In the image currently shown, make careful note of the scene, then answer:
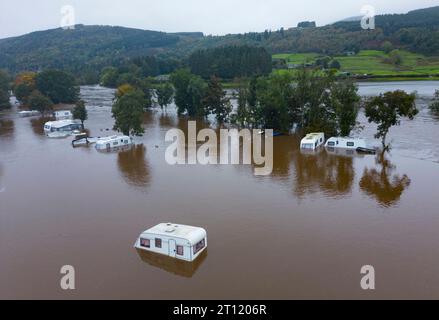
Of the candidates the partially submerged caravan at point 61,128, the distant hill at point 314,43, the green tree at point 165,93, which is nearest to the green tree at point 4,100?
the partially submerged caravan at point 61,128

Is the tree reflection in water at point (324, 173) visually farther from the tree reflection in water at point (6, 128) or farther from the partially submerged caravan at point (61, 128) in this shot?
the tree reflection in water at point (6, 128)

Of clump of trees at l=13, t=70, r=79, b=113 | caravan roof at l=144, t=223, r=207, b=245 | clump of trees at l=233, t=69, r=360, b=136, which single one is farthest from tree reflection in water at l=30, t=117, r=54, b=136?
caravan roof at l=144, t=223, r=207, b=245

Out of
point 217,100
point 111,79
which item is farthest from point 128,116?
point 111,79

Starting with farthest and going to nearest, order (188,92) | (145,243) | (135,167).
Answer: (188,92) → (135,167) → (145,243)

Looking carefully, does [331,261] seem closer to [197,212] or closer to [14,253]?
[197,212]

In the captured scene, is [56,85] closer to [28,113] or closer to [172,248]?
[28,113]
